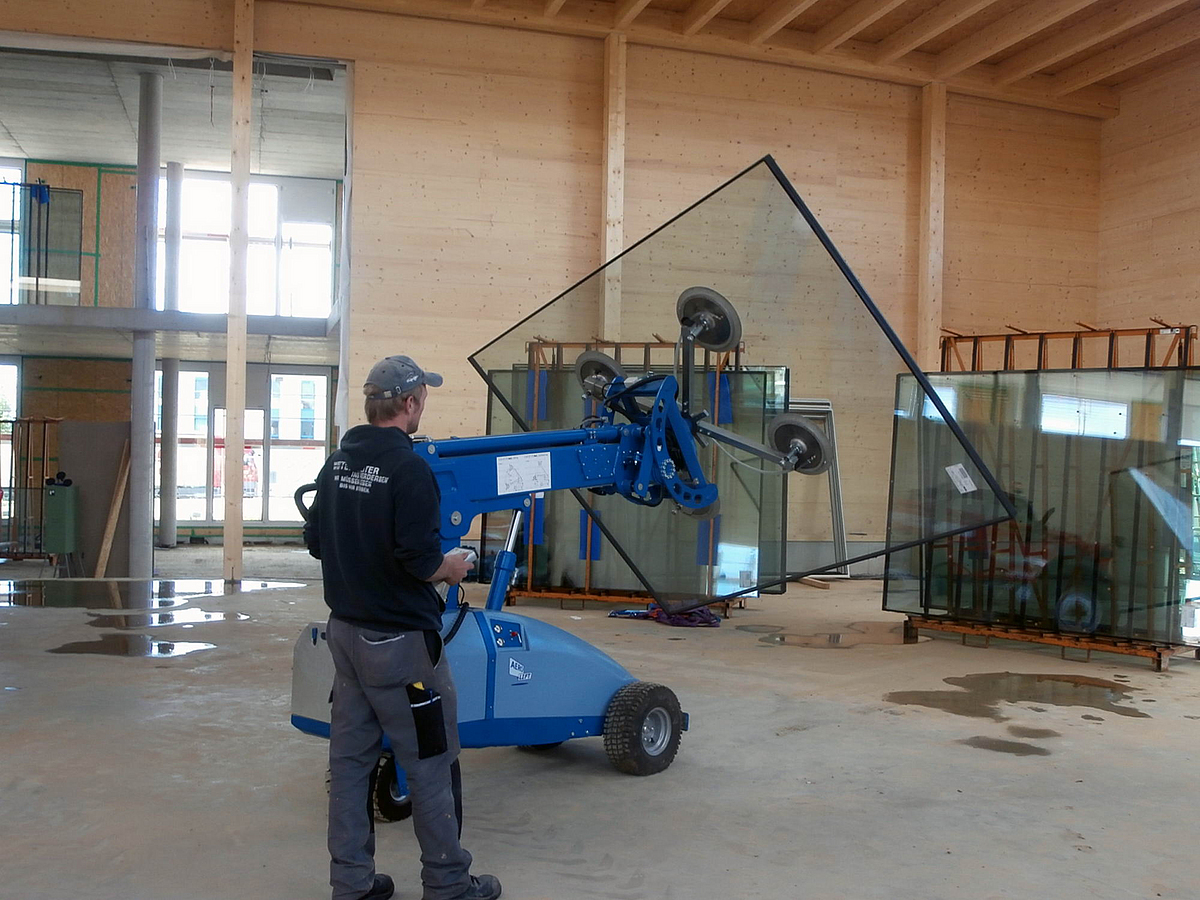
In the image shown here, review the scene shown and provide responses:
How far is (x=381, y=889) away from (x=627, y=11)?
908 centimetres

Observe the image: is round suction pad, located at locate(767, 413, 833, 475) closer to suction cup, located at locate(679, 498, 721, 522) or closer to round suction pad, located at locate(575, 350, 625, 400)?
suction cup, located at locate(679, 498, 721, 522)

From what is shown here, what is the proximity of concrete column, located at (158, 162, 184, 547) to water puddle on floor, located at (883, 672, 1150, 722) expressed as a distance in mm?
13347

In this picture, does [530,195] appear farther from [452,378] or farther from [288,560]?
[288,560]

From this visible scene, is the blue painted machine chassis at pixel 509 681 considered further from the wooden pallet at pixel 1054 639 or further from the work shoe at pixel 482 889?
the wooden pallet at pixel 1054 639

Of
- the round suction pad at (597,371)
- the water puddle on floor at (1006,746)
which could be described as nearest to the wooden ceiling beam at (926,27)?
the round suction pad at (597,371)

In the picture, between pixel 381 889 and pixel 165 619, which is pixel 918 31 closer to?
pixel 165 619

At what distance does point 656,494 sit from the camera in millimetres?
4094

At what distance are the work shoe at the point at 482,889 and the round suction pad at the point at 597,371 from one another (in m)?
1.94

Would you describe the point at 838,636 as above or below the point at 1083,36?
below

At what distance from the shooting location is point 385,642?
277 cm

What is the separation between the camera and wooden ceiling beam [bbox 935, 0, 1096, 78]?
994 cm

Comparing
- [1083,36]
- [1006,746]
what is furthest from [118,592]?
[1083,36]

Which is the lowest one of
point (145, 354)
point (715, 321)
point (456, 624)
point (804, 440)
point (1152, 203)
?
point (456, 624)

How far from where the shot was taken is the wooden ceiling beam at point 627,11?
9992 millimetres
